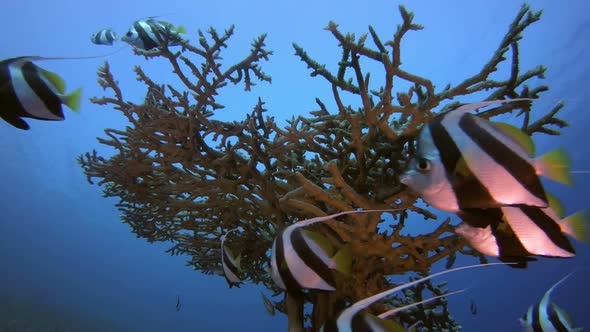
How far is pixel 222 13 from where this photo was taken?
4756cm

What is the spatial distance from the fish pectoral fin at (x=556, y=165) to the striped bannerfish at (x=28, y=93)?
1876mm

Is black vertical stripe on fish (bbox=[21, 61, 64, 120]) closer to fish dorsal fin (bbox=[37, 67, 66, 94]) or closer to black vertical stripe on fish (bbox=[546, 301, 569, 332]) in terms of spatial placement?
fish dorsal fin (bbox=[37, 67, 66, 94])

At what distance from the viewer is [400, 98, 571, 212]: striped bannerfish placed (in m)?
0.97

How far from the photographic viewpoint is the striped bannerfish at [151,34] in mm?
3266

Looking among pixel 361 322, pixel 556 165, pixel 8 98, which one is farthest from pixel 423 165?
pixel 8 98

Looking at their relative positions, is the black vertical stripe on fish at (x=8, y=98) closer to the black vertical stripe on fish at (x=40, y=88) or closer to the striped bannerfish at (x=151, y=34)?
the black vertical stripe on fish at (x=40, y=88)

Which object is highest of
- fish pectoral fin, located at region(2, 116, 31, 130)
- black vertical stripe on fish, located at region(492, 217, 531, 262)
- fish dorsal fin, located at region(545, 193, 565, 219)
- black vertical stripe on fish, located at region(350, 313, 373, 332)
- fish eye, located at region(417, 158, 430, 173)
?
fish pectoral fin, located at region(2, 116, 31, 130)

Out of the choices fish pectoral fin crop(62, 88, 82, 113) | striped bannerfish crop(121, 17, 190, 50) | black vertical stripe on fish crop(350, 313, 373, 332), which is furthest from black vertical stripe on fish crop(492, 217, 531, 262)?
striped bannerfish crop(121, 17, 190, 50)

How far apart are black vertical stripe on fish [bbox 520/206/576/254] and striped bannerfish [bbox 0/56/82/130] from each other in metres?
1.95

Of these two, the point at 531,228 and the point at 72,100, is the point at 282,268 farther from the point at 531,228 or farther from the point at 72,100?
the point at 72,100

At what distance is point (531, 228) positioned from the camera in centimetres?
114

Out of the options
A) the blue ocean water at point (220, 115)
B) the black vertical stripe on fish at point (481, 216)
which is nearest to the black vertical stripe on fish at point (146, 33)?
the black vertical stripe on fish at point (481, 216)

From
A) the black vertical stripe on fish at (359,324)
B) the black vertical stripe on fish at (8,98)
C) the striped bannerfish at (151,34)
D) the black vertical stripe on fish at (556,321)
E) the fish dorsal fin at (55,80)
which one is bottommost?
the black vertical stripe on fish at (556,321)

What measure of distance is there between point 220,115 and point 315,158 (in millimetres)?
56098
